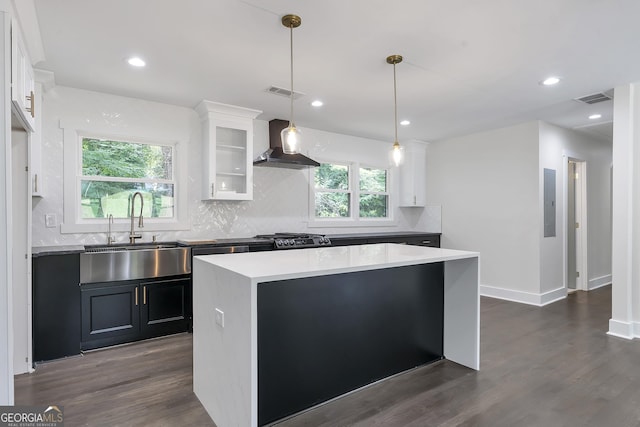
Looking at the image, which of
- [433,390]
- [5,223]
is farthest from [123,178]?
[433,390]

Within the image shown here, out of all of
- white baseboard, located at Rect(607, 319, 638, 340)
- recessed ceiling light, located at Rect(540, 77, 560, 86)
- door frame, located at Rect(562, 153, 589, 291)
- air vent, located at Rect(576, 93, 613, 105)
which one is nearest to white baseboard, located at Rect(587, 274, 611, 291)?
door frame, located at Rect(562, 153, 589, 291)

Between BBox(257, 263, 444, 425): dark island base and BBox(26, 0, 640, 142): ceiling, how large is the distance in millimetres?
1688

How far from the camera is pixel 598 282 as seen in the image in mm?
5914

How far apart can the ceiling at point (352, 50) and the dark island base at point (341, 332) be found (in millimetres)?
1688

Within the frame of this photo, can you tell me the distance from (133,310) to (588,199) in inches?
260

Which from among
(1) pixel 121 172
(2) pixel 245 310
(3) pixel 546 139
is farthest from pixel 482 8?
(1) pixel 121 172

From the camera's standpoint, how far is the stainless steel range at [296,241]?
409 centimetres

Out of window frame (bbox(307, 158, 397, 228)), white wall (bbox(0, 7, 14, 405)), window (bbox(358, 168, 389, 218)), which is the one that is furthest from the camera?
window (bbox(358, 168, 389, 218))

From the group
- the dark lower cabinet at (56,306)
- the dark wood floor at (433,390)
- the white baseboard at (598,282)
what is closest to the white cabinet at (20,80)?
the dark lower cabinet at (56,306)

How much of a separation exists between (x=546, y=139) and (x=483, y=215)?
132 centimetres

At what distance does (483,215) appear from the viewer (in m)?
5.40

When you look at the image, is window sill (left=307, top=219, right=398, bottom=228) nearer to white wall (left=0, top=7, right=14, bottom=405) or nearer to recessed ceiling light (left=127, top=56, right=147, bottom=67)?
recessed ceiling light (left=127, top=56, right=147, bottom=67)

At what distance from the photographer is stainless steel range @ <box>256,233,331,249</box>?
4.09m

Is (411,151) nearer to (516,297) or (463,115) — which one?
(463,115)
